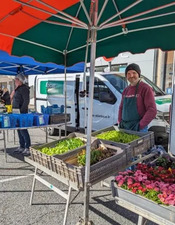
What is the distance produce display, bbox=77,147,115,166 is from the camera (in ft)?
7.03

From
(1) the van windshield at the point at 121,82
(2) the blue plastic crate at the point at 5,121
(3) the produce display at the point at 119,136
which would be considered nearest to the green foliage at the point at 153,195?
(3) the produce display at the point at 119,136

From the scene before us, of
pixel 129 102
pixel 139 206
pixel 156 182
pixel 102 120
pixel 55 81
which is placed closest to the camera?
pixel 139 206

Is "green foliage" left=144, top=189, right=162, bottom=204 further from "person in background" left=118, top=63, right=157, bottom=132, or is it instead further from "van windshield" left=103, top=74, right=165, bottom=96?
"van windshield" left=103, top=74, right=165, bottom=96

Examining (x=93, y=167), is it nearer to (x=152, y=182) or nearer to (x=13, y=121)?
(x=152, y=182)

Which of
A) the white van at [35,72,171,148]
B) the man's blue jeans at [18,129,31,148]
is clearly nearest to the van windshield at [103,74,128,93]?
the white van at [35,72,171,148]

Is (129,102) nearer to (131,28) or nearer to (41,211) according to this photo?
(131,28)

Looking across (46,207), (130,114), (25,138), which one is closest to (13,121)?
(25,138)

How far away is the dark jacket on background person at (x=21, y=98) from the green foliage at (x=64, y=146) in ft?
8.15

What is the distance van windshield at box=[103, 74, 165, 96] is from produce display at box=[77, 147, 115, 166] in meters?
3.74

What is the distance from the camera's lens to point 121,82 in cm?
600

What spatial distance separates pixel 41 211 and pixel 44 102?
5.67 meters

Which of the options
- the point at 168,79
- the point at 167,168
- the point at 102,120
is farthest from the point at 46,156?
the point at 168,79

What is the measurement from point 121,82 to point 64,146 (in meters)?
3.85

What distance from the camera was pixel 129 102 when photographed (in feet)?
10.1
